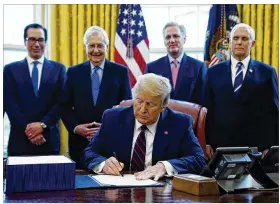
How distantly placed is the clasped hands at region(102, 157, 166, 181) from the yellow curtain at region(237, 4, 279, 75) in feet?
10.5

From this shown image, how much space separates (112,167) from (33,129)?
5.98 feet

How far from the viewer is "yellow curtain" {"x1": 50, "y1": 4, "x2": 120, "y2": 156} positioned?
224 inches

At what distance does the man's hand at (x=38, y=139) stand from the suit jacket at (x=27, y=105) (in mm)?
52

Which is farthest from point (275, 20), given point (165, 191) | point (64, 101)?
point (165, 191)

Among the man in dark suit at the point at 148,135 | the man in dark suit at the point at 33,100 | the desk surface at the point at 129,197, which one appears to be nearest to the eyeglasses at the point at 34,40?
the man in dark suit at the point at 33,100

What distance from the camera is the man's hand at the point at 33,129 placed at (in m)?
4.35

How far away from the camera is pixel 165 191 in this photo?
2.31 m

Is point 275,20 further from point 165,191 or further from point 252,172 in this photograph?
point 165,191

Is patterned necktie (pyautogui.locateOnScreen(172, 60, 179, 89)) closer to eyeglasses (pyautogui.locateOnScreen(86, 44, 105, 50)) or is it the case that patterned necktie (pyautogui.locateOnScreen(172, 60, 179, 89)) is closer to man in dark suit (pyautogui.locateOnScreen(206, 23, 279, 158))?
man in dark suit (pyautogui.locateOnScreen(206, 23, 279, 158))

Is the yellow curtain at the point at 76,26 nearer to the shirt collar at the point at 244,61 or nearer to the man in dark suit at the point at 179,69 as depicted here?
the man in dark suit at the point at 179,69

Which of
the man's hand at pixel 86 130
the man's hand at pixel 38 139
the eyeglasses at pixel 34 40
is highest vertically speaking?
the eyeglasses at pixel 34 40

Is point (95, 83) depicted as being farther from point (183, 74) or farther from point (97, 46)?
point (183, 74)

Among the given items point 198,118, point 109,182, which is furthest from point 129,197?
point 198,118

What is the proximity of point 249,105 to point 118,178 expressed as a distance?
188 centimetres
